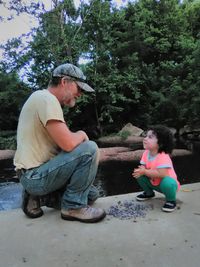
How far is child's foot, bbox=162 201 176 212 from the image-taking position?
242 centimetres

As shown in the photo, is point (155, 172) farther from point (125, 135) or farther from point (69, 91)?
point (125, 135)

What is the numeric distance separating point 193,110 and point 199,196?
999cm

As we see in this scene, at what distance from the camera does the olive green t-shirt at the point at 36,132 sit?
2.16 metres

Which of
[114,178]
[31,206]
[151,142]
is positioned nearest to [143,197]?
[151,142]

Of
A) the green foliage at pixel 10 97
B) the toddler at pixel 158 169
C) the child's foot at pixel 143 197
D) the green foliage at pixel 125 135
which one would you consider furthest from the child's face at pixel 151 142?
the green foliage at pixel 10 97

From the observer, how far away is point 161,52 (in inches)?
617

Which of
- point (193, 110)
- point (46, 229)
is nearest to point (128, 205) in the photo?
point (46, 229)

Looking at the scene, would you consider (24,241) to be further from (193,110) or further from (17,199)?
(193,110)

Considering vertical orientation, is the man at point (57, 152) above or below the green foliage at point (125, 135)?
above

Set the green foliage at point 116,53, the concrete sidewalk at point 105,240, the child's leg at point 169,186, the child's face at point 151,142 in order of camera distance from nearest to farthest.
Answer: the concrete sidewalk at point 105,240 → the child's leg at point 169,186 → the child's face at point 151,142 → the green foliage at point 116,53

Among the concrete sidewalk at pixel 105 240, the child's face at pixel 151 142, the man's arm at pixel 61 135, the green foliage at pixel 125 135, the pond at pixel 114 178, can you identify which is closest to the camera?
the concrete sidewalk at pixel 105 240

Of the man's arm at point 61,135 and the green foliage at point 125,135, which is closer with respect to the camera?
the man's arm at point 61,135

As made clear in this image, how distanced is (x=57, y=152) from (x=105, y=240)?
0.70 meters

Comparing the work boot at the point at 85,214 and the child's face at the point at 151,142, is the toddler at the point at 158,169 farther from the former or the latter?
the work boot at the point at 85,214
